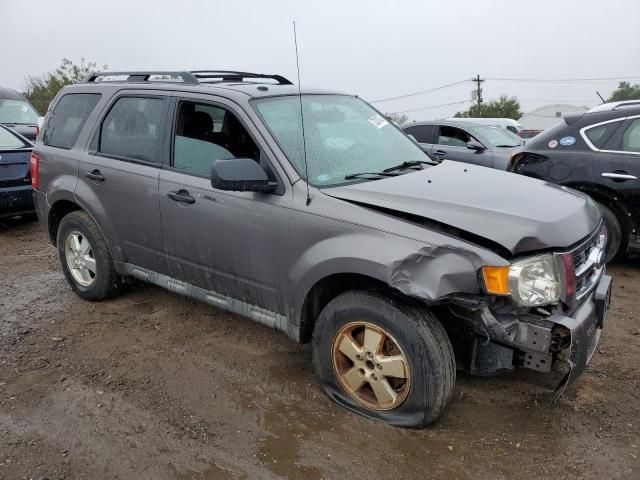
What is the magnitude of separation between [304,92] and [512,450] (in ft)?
8.67

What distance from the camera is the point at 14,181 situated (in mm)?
7238

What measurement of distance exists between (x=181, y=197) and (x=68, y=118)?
5.86 ft

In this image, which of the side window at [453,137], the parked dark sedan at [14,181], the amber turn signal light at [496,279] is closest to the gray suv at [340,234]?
the amber turn signal light at [496,279]

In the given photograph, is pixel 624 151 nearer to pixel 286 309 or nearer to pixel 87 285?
pixel 286 309

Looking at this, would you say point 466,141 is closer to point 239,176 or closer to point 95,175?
point 95,175

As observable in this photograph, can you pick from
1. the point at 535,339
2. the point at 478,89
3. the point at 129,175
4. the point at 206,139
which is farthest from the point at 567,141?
the point at 478,89

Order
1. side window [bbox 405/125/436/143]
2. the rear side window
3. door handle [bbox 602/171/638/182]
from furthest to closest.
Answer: side window [bbox 405/125/436/143] → the rear side window → door handle [bbox 602/171/638/182]

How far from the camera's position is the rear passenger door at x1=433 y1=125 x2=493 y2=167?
380 inches

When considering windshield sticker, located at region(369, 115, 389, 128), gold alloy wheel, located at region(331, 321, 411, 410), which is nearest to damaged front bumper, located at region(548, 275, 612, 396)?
gold alloy wheel, located at region(331, 321, 411, 410)

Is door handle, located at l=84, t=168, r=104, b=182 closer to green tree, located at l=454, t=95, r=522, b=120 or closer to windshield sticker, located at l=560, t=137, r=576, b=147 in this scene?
windshield sticker, located at l=560, t=137, r=576, b=147

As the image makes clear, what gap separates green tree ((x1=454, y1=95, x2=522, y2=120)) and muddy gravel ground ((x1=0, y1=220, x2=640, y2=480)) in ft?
181

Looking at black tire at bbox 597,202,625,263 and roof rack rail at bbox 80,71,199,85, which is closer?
roof rack rail at bbox 80,71,199,85

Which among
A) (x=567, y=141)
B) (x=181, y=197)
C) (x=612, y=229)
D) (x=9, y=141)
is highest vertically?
(x=9, y=141)

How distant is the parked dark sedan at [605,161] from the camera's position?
5199 millimetres
